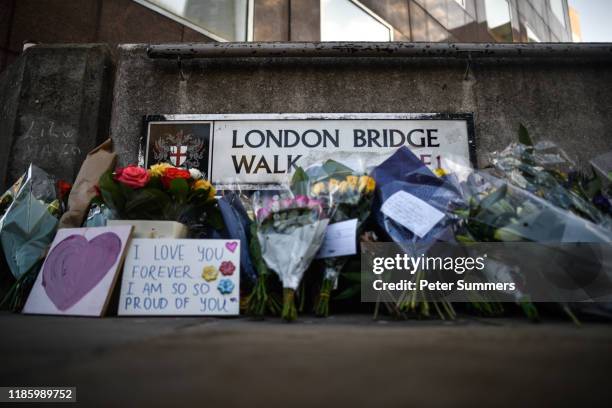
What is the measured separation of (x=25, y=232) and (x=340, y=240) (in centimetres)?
165

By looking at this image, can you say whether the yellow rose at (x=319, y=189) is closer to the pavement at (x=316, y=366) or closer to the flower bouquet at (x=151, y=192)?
the flower bouquet at (x=151, y=192)

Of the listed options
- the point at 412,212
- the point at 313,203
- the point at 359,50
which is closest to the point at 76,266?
the point at 313,203

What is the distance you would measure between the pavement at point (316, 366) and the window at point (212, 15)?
4641mm

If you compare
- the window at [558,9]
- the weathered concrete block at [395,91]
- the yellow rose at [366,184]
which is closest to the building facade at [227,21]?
the weathered concrete block at [395,91]

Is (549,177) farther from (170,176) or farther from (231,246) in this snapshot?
(170,176)

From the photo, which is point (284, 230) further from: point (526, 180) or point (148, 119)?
point (148, 119)

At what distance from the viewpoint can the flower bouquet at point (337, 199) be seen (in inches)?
61.2

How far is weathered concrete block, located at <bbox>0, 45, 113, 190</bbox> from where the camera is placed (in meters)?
2.70

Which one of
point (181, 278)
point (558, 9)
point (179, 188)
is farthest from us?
point (558, 9)

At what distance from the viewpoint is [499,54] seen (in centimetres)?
277

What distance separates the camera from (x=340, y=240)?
1.54 meters

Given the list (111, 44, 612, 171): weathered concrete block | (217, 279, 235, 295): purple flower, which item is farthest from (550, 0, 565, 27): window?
(217, 279, 235, 295): purple flower

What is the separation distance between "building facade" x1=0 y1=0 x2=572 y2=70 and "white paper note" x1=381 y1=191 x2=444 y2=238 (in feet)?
13.7

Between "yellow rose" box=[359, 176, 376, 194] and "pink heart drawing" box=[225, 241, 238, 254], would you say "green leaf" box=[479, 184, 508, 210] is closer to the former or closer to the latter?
"yellow rose" box=[359, 176, 376, 194]
